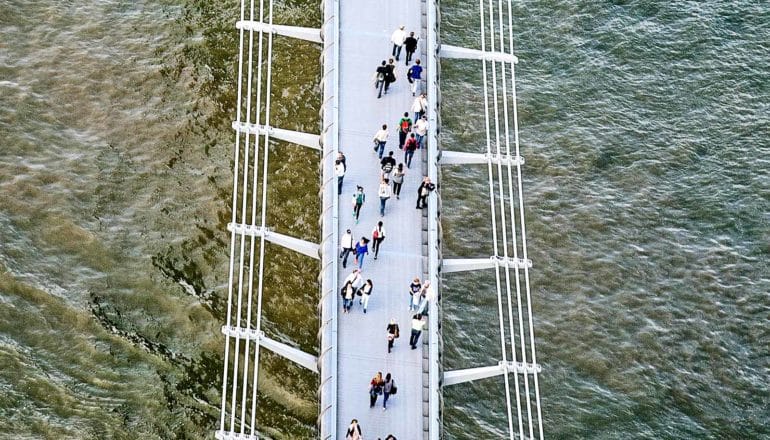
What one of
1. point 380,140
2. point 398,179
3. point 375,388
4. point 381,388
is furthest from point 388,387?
point 380,140

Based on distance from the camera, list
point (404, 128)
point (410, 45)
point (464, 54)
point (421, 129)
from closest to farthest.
→ point (421, 129) → point (404, 128) → point (410, 45) → point (464, 54)

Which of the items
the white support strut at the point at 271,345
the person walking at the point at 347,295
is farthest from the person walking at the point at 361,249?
the white support strut at the point at 271,345

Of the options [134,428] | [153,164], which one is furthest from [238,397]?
[153,164]

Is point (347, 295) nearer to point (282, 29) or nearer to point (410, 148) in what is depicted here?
point (410, 148)

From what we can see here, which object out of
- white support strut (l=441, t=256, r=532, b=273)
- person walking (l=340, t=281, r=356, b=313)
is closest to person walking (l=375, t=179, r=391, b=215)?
white support strut (l=441, t=256, r=532, b=273)

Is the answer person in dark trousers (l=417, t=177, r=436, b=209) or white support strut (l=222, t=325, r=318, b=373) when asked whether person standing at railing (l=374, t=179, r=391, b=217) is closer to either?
person in dark trousers (l=417, t=177, r=436, b=209)

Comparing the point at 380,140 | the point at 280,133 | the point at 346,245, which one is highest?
the point at 280,133

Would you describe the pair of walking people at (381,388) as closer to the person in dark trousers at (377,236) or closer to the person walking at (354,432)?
the person walking at (354,432)

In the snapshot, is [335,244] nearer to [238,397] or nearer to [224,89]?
[238,397]
